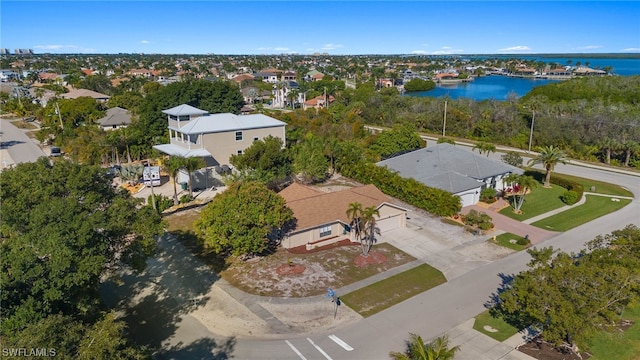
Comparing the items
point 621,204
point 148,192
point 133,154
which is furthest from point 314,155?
point 621,204

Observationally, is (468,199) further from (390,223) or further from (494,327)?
(494,327)

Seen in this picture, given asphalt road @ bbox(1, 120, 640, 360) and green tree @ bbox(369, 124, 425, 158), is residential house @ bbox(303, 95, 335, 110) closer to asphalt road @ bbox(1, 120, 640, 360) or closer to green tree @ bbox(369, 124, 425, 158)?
green tree @ bbox(369, 124, 425, 158)

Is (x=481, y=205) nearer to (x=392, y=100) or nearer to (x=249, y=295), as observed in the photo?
(x=249, y=295)

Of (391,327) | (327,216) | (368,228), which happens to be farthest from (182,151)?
(391,327)

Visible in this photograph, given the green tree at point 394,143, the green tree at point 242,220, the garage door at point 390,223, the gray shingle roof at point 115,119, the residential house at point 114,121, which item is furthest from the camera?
the gray shingle roof at point 115,119

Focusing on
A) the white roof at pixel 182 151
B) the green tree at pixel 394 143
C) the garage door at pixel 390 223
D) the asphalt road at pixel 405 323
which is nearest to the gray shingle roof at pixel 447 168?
the green tree at pixel 394 143

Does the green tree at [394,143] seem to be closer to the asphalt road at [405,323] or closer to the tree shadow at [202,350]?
the asphalt road at [405,323]
